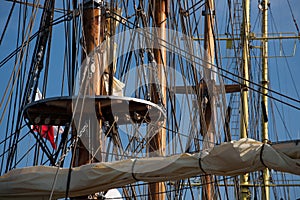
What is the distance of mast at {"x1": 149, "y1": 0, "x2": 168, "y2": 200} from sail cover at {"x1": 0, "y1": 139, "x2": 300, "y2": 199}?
4151 millimetres

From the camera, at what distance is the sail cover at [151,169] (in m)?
10.6

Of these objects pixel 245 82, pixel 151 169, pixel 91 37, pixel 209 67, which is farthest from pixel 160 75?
pixel 245 82

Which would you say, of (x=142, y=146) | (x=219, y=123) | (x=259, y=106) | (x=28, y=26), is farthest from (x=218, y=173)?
(x=259, y=106)

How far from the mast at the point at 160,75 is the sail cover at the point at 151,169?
4151mm

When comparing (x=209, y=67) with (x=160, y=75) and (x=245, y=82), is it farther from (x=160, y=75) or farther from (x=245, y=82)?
(x=245, y=82)

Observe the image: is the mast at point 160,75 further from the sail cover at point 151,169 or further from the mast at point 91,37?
the sail cover at point 151,169

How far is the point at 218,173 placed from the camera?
1098 cm

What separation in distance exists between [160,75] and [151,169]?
6676 millimetres

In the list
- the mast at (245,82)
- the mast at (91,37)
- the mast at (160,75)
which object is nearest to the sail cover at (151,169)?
the mast at (91,37)

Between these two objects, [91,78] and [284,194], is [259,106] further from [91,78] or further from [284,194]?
[91,78]

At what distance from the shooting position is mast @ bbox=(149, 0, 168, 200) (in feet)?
55.3

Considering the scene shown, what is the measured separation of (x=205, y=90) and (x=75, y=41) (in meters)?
8.84

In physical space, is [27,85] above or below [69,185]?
above

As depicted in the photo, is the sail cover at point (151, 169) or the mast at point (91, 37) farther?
the mast at point (91, 37)
